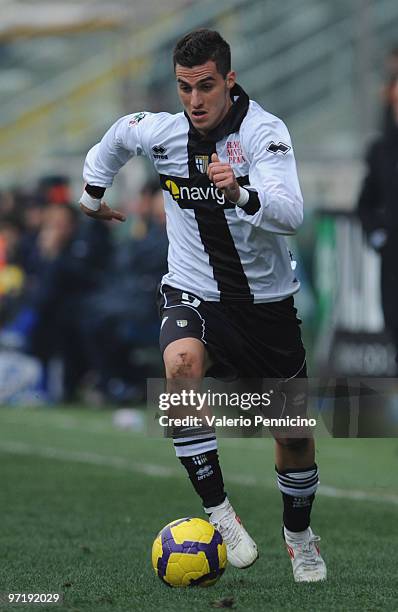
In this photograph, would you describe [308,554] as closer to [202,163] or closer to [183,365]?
[183,365]

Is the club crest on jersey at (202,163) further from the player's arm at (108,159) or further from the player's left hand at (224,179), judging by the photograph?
the player's left hand at (224,179)

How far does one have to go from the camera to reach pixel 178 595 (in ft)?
17.5

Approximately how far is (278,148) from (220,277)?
27.4 inches

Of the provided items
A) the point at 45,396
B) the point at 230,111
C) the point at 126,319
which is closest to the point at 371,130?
the point at 126,319

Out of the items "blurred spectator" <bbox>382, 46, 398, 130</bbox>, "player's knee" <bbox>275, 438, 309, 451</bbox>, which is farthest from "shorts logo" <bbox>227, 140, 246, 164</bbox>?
"blurred spectator" <bbox>382, 46, 398, 130</bbox>

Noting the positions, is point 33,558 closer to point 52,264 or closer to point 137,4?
point 52,264

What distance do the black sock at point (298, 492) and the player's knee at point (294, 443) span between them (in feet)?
0.32

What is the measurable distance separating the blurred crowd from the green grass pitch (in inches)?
76.7

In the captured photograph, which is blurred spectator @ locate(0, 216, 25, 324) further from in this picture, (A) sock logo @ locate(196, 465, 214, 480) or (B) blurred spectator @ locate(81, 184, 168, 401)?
(A) sock logo @ locate(196, 465, 214, 480)

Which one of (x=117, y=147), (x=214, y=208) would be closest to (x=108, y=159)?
(x=117, y=147)

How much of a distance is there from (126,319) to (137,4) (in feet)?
16.6

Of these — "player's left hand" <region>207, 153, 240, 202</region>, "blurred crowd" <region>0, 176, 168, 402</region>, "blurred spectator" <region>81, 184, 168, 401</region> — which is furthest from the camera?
"blurred crowd" <region>0, 176, 168, 402</region>

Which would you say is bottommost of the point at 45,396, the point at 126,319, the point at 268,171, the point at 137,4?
the point at 45,396

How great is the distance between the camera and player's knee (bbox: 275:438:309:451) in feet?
19.2
